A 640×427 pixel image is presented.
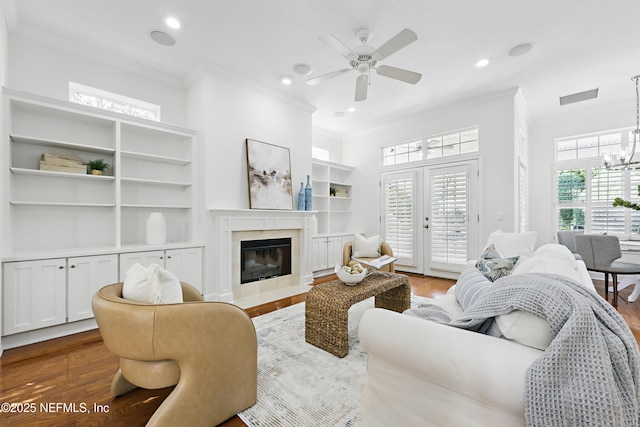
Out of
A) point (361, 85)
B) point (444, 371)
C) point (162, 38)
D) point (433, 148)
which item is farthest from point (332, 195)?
point (444, 371)

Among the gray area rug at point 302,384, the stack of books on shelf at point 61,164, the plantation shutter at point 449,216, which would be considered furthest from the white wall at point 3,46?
the plantation shutter at point 449,216

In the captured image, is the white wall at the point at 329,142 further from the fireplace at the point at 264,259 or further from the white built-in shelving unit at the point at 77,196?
the white built-in shelving unit at the point at 77,196

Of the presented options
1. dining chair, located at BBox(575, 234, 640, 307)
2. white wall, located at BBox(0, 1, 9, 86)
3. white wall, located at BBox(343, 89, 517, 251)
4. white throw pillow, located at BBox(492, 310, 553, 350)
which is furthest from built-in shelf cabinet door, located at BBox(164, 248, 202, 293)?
dining chair, located at BBox(575, 234, 640, 307)

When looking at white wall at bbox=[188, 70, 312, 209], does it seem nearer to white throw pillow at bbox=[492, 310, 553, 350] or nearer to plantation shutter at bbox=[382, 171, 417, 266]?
plantation shutter at bbox=[382, 171, 417, 266]

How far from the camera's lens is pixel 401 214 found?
5.54 m

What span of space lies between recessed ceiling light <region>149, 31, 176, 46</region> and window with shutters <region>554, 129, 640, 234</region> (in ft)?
21.7

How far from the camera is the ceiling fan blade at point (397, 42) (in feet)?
7.25

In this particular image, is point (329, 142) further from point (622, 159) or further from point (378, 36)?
point (622, 159)

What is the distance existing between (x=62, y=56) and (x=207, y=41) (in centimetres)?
161

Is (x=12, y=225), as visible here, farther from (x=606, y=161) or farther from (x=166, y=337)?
(x=606, y=161)

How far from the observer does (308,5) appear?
2.55 m

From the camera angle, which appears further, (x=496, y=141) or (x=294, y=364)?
(x=496, y=141)

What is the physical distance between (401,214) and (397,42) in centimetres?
365

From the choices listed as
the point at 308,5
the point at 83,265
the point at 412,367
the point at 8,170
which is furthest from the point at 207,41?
the point at 412,367
